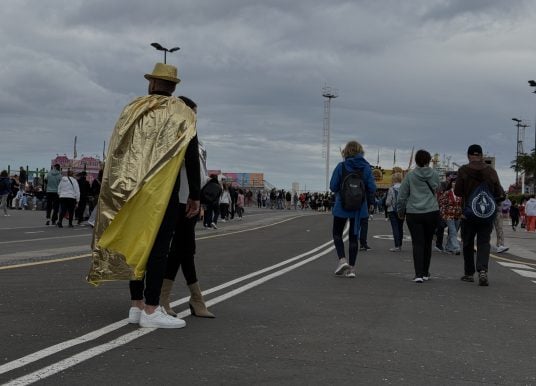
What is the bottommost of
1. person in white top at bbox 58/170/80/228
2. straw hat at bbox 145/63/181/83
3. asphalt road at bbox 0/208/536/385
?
asphalt road at bbox 0/208/536/385

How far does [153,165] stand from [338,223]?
5.31 meters

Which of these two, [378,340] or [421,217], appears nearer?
[378,340]

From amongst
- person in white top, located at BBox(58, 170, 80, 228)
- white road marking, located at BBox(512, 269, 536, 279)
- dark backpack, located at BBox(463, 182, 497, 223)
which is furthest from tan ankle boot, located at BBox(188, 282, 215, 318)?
person in white top, located at BBox(58, 170, 80, 228)

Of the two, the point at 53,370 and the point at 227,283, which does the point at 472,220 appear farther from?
the point at 53,370

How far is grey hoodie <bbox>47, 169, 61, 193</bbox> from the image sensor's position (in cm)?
2227

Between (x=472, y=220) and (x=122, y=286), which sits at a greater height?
(x=472, y=220)

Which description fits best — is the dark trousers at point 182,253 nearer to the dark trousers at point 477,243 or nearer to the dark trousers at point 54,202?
the dark trousers at point 477,243

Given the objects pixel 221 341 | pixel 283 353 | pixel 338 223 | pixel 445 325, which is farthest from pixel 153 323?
pixel 338 223

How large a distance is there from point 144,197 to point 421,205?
5456 mm

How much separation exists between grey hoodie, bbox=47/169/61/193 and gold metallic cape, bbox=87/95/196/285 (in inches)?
686

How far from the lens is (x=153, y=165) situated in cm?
546

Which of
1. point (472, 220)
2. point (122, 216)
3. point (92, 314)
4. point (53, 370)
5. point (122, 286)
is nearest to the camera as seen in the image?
point (53, 370)

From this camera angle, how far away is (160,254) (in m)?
5.55

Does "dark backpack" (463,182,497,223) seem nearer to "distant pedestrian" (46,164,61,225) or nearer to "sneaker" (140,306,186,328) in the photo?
"sneaker" (140,306,186,328)
